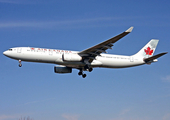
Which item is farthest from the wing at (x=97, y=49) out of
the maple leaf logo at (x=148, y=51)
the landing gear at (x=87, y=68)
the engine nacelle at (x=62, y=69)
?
the maple leaf logo at (x=148, y=51)

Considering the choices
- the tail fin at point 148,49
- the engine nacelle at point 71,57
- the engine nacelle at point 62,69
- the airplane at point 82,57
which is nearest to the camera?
the airplane at point 82,57

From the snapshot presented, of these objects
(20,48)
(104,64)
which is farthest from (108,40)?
(20,48)

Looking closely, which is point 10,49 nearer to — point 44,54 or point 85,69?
point 44,54

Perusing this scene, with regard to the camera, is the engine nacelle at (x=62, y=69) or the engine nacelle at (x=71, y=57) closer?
the engine nacelle at (x=71, y=57)

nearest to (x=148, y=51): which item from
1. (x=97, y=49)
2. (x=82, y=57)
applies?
(x=97, y=49)

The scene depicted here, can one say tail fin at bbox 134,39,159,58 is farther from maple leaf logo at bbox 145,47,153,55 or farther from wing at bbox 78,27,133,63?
wing at bbox 78,27,133,63

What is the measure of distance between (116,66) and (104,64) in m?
2.37

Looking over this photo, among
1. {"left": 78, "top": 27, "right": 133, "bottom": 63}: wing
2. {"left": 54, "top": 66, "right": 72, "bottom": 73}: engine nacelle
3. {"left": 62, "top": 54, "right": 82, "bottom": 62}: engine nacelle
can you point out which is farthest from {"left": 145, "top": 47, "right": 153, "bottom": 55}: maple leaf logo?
{"left": 54, "top": 66, "right": 72, "bottom": 73}: engine nacelle

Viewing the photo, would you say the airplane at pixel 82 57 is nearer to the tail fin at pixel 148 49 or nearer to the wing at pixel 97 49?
the wing at pixel 97 49

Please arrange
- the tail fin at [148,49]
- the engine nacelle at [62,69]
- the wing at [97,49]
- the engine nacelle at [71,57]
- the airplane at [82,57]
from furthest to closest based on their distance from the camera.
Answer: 1. the tail fin at [148,49]
2. the engine nacelle at [62,69]
3. the engine nacelle at [71,57]
4. the airplane at [82,57]
5. the wing at [97,49]

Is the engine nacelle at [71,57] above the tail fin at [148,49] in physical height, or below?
below

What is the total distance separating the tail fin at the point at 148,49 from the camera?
51.4 m

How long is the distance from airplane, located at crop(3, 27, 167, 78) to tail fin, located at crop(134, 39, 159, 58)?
1092 mm

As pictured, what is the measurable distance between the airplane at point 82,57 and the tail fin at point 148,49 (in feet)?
3.58
